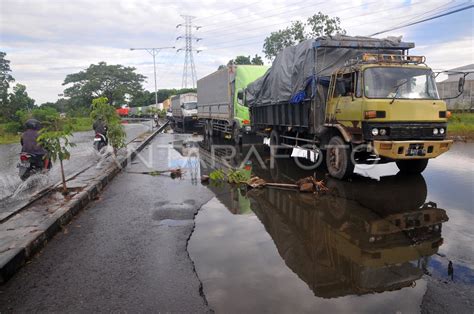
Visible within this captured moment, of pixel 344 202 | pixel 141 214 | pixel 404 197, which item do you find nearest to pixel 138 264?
pixel 141 214

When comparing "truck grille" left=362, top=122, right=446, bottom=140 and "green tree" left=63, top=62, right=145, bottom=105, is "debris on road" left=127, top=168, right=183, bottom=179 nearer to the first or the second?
"truck grille" left=362, top=122, right=446, bottom=140

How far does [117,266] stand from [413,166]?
23.5ft

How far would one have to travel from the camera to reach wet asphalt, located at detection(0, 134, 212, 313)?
3.25 m

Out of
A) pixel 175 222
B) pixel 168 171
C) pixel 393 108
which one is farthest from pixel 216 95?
pixel 175 222

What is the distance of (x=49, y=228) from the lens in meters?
4.85

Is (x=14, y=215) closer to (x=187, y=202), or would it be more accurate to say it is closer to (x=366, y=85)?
(x=187, y=202)

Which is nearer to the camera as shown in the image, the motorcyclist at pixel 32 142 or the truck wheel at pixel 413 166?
the motorcyclist at pixel 32 142

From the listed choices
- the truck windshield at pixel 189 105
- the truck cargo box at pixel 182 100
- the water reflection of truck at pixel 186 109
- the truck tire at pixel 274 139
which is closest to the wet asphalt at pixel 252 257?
the truck tire at pixel 274 139

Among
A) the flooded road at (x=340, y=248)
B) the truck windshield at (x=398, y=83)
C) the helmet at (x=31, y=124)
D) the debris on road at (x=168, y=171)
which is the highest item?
the truck windshield at (x=398, y=83)

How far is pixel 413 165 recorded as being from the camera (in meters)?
8.46

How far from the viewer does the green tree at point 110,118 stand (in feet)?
36.3

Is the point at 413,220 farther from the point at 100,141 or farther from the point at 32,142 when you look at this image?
the point at 100,141

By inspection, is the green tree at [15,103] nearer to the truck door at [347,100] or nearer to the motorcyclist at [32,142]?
the motorcyclist at [32,142]

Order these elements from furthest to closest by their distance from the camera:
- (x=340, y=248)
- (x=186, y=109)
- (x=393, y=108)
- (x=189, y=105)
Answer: (x=189, y=105) → (x=186, y=109) → (x=393, y=108) → (x=340, y=248)
